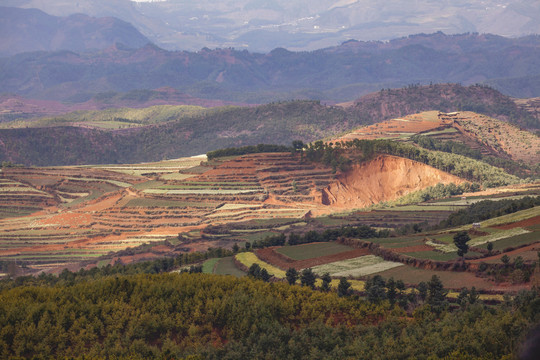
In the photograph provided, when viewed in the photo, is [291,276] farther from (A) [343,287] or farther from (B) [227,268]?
(B) [227,268]

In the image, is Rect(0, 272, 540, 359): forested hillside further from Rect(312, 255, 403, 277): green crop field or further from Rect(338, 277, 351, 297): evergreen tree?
Rect(312, 255, 403, 277): green crop field

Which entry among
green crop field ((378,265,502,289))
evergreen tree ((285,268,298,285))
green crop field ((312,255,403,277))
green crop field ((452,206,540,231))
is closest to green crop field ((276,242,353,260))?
green crop field ((312,255,403,277))

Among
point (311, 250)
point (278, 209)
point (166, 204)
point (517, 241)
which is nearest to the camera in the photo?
point (517, 241)

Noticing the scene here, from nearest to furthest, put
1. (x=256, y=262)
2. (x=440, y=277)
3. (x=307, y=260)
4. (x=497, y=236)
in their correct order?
(x=440, y=277)
(x=497, y=236)
(x=307, y=260)
(x=256, y=262)

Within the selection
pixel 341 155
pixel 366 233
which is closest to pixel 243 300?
pixel 366 233

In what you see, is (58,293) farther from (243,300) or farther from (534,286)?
(534,286)

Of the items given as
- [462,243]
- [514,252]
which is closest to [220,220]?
[462,243]

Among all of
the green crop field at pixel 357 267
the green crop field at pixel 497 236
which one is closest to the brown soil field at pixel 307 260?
the green crop field at pixel 357 267

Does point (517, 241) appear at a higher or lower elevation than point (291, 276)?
higher

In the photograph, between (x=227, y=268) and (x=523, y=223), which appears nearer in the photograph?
(x=523, y=223)
